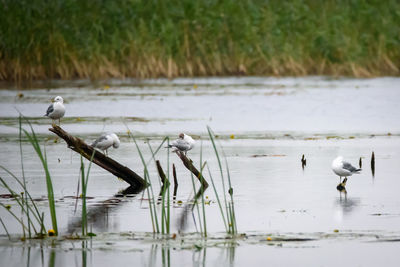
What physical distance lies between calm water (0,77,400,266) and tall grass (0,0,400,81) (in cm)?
275

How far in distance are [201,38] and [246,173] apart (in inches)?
803

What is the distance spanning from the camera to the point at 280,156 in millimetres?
14234

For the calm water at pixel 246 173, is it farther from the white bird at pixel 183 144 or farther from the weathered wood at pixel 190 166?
the white bird at pixel 183 144

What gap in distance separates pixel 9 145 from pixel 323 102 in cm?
1187

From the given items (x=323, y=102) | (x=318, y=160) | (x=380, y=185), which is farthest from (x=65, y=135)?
(x=323, y=102)

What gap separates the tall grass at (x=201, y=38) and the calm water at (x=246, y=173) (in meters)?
2.75

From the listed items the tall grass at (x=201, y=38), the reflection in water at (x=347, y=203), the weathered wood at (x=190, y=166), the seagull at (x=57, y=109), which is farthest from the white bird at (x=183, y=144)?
the tall grass at (x=201, y=38)

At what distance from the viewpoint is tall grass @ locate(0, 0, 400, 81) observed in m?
31.0

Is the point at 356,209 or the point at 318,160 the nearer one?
the point at 356,209

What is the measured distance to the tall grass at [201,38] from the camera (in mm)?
31031

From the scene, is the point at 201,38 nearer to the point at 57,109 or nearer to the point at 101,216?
the point at 57,109

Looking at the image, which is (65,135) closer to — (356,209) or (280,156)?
(356,209)

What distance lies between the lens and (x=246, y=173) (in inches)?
484

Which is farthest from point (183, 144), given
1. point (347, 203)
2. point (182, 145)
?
point (347, 203)
